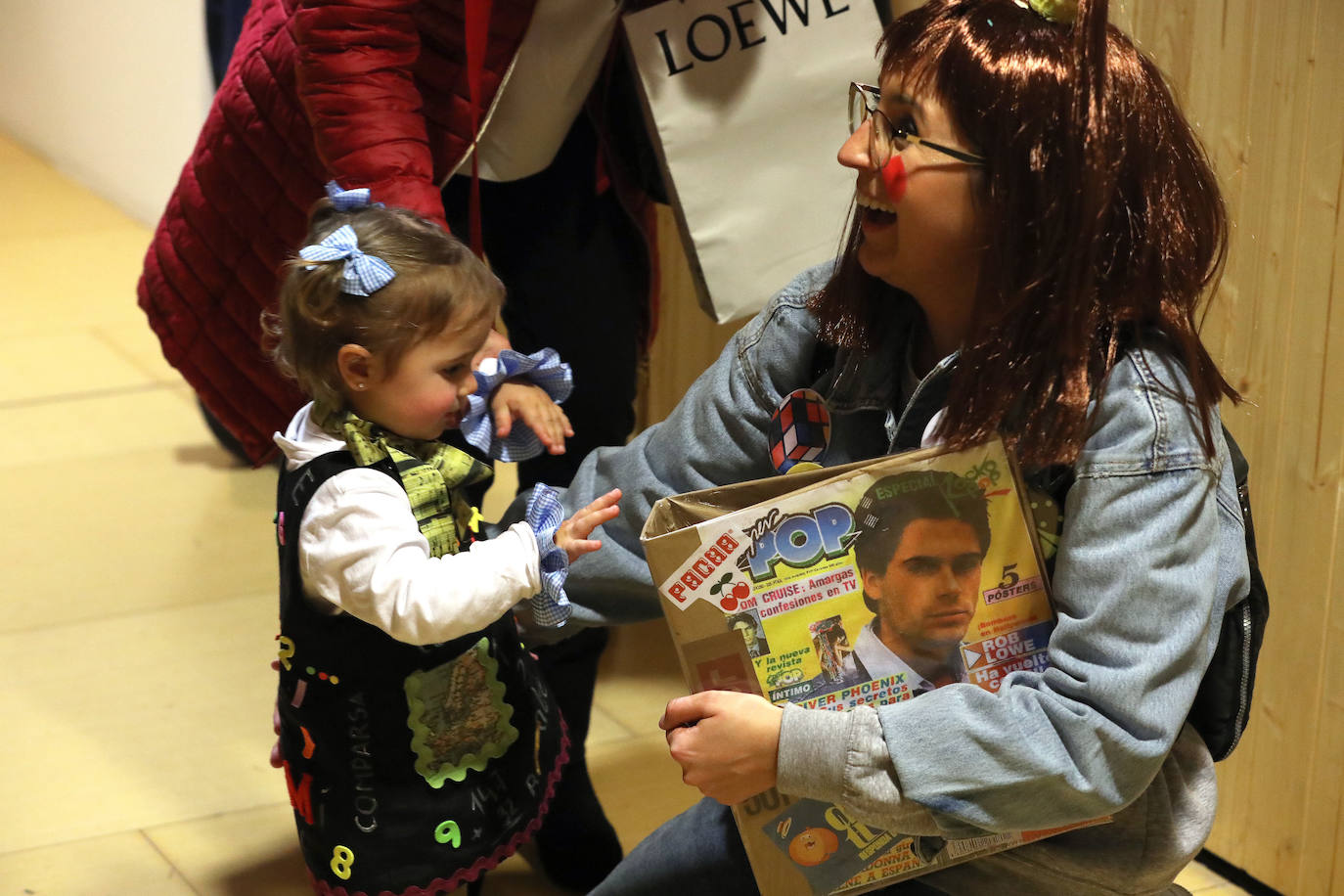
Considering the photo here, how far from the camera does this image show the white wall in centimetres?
493

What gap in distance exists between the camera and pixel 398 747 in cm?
167

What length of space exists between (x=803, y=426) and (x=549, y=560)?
0.28 meters

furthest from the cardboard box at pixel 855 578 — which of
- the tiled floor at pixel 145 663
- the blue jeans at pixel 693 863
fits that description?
the tiled floor at pixel 145 663

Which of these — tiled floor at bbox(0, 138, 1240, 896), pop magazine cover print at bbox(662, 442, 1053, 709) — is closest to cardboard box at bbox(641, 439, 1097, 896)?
pop magazine cover print at bbox(662, 442, 1053, 709)

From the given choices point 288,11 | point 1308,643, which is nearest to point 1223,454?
point 1308,643

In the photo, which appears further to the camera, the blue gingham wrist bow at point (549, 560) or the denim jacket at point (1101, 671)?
the blue gingham wrist bow at point (549, 560)

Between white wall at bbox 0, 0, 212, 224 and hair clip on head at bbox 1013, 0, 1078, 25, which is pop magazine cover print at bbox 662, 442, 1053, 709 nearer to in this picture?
hair clip on head at bbox 1013, 0, 1078, 25

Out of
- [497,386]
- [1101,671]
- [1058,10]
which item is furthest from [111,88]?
[1101,671]

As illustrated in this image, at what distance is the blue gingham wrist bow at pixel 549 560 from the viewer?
1536 millimetres

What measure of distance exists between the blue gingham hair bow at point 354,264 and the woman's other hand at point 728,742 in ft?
1.67

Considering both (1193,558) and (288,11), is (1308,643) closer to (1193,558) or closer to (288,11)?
(1193,558)

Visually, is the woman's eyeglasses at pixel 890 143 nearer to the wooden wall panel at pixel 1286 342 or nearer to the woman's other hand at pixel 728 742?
the woman's other hand at pixel 728 742

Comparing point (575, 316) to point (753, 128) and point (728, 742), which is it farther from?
point (728, 742)

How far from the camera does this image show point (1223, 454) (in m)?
1.34
